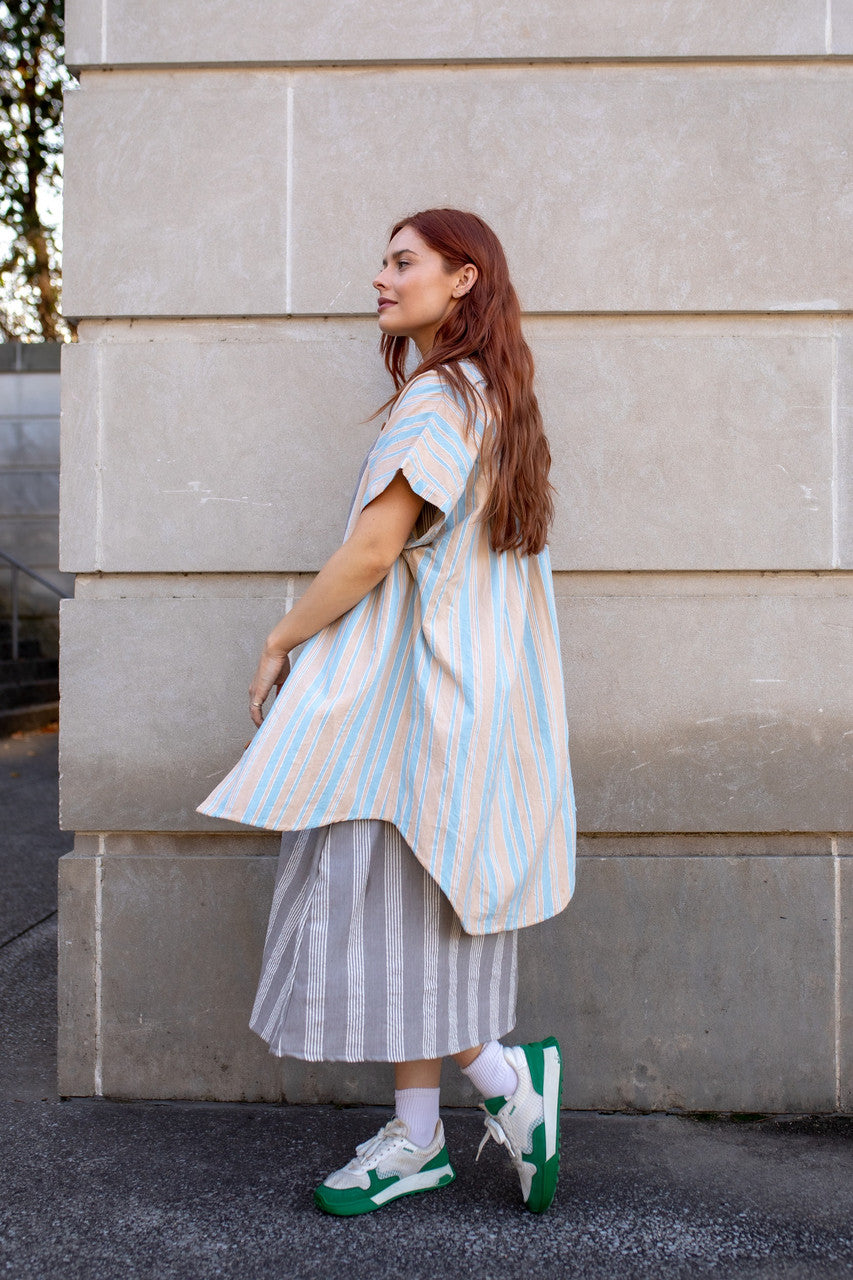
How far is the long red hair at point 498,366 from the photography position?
192 cm

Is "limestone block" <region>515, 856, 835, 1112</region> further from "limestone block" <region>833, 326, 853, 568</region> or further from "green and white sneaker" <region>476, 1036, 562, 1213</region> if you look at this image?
"limestone block" <region>833, 326, 853, 568</region>

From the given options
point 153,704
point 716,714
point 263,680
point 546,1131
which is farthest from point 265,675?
point 716,714

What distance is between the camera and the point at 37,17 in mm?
10008

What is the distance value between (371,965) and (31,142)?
11.1 metres

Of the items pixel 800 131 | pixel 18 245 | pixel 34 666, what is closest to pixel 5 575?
pixel 34 666

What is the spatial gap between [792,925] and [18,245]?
470 inches

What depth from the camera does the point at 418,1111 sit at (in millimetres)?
2039

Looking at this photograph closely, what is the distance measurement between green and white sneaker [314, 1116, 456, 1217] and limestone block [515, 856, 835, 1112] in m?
0.56

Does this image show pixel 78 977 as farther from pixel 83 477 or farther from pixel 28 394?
pixel 28 394

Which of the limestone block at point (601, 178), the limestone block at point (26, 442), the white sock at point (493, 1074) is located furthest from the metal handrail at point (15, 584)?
the white sock at point (493, 1074)

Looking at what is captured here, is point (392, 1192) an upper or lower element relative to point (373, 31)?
lower

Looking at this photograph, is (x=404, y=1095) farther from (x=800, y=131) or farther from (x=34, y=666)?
(x=34, y=666)

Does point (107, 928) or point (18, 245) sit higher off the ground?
point (18, 245)

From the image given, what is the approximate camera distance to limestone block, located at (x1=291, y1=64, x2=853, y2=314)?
2537 mm
